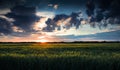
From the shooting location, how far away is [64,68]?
1177 cm

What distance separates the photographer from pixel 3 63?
13.3 meters

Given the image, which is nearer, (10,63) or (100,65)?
(100,65)

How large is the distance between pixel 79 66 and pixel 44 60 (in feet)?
7.12

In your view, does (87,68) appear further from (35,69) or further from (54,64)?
(35,69)

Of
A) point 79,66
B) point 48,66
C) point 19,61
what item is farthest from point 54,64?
point 19,61

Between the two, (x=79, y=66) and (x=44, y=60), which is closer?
(x=79, y=66)

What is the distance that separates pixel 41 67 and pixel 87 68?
2.32 metres

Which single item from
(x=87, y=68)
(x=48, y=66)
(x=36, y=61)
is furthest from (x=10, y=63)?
(x=87, y=68)

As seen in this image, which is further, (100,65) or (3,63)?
(3,63)

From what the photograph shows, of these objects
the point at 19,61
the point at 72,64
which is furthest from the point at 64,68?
the point at 19,61

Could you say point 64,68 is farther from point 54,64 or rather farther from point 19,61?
point 19,61

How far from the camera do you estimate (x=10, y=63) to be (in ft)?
43.8

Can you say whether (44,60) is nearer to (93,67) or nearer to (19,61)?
(19,61)

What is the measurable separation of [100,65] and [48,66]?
2648 mm
